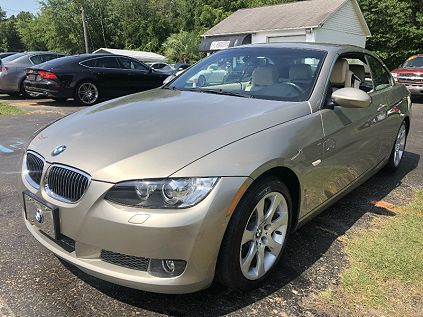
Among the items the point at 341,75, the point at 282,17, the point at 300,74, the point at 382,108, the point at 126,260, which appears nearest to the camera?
the point at 126,260

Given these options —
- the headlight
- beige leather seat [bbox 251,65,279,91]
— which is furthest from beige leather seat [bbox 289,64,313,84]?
the headlight

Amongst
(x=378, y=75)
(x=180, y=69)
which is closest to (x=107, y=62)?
(x=180, y=69)

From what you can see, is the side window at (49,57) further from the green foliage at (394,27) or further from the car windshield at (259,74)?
the green foliage at (394,27)

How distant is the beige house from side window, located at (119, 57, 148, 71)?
15347mm

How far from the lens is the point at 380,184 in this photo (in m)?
4.88

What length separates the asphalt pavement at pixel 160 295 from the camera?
8.13 feet

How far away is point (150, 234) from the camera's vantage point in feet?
7.02

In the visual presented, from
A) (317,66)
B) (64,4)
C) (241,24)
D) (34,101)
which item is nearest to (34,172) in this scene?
(317,66)

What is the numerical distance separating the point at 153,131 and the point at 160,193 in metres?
0.56

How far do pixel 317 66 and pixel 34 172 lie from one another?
2301mm

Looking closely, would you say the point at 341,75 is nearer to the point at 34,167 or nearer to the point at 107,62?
the point at 34,167

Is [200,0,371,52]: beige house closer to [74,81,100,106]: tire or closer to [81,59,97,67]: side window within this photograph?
[81,59,97,67]: side window

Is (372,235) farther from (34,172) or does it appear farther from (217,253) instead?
(34,172)

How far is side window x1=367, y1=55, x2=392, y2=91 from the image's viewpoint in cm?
451
